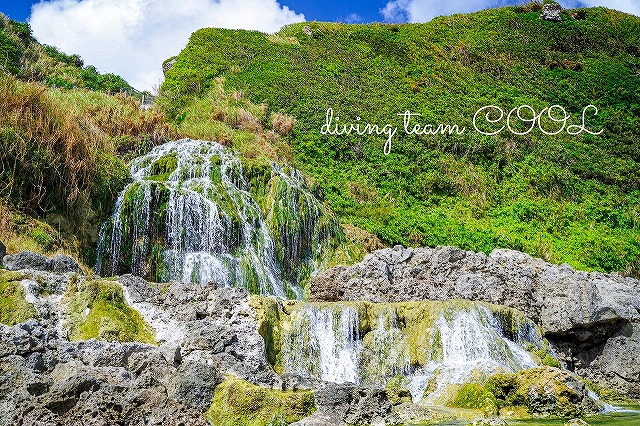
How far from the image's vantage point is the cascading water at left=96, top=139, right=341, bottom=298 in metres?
11.6

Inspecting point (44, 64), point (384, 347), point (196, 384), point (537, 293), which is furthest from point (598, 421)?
point (44, 64)

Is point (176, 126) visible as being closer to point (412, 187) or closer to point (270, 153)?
point (270, 153)

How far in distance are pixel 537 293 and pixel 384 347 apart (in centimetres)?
386

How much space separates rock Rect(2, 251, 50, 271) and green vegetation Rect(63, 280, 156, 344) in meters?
0.81

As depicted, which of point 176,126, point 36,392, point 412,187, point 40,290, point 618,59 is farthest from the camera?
point 618,59

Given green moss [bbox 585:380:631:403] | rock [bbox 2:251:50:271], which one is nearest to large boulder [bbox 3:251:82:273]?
rock [bbox 2:251:50:271]

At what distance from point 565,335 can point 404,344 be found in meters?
3.77

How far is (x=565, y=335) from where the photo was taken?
10828mm

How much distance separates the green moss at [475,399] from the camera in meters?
6.65

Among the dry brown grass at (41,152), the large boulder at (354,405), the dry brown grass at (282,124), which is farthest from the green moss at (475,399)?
the dry brown grass at (282,124)

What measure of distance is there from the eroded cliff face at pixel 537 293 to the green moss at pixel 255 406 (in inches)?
231

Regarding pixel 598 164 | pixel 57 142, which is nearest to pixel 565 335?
pixel 57 142

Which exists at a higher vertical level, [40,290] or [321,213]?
[321,213]

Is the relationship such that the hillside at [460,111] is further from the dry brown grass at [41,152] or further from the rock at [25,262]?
the rock at [25,262]
